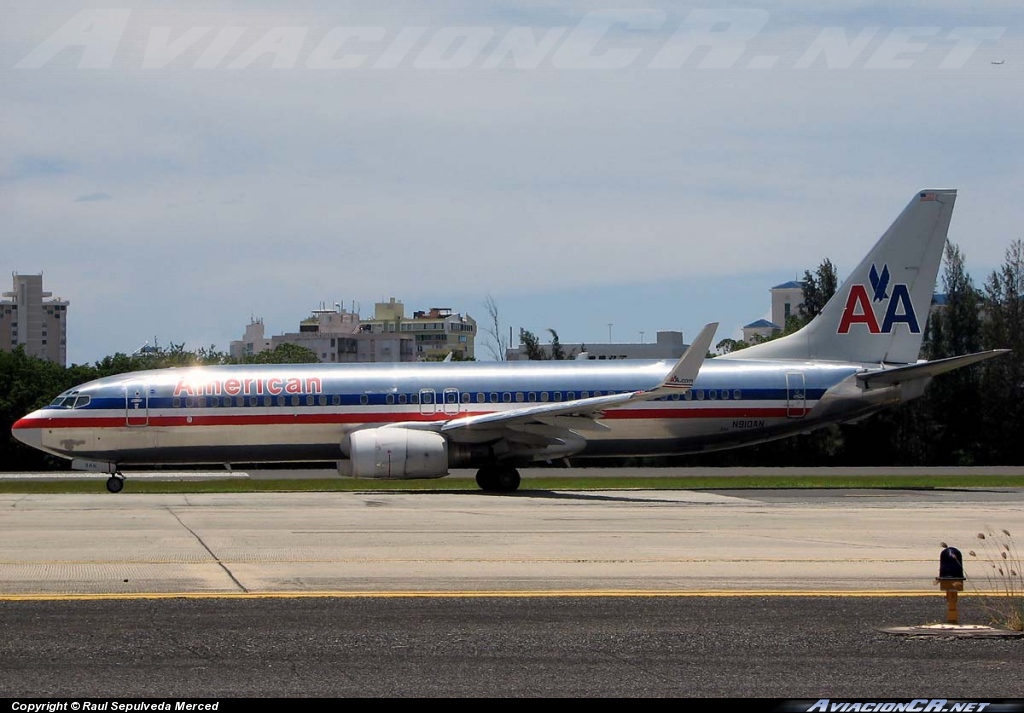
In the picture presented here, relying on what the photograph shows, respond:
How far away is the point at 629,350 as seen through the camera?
132m

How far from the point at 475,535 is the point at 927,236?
21264mm

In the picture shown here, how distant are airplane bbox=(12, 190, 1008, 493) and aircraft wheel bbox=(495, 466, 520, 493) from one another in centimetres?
4

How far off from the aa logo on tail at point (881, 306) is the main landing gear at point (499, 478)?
1053 cm

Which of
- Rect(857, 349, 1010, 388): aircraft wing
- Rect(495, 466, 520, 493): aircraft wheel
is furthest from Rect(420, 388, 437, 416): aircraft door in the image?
Rect(857, 349, 1010, 388): aircraft wing

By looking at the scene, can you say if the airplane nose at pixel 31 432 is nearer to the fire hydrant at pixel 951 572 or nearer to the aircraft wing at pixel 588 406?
the aircraft wing at pixel 588 406

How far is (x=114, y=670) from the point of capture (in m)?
9.67

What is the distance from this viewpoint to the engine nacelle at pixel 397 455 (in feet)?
104

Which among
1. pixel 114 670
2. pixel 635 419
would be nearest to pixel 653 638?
pixel 114 670

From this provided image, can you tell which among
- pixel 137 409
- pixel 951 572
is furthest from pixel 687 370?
pixel 951 572

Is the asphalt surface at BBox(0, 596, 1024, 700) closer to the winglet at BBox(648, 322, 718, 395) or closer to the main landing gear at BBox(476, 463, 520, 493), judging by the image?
the winglet at BBox(648, 322, 718, 395)

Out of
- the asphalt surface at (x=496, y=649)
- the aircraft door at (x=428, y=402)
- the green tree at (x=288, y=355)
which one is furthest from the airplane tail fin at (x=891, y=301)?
the green tree at (x=288, y=355)

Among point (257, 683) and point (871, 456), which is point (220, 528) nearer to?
point (257, 683)

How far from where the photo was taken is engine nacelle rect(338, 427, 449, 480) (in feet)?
104

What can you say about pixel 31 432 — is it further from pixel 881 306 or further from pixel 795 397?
pixel 881 306
